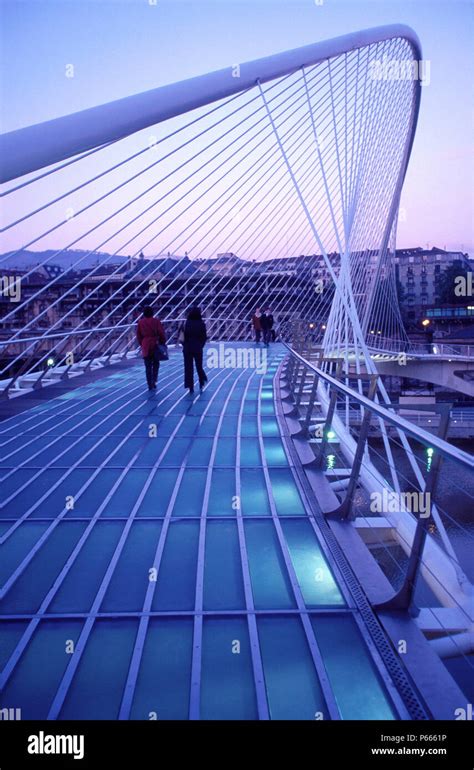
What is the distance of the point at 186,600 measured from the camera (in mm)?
2920

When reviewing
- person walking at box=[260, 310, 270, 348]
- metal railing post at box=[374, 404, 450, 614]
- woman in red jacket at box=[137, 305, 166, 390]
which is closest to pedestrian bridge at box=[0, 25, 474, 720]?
metal railing post at box=[374, 404, 450, 614]

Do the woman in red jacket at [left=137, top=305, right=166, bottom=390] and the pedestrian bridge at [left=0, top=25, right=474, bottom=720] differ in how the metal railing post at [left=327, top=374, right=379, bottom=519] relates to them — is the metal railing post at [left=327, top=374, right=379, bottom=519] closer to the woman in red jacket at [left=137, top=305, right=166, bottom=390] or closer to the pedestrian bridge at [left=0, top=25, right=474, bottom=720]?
the pedestrian bridge at [left=0, top=25, right=474, bottom=720]

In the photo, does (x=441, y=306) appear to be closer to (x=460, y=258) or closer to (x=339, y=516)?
(x=460, y=258)

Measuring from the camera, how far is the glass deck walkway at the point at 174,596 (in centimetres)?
224

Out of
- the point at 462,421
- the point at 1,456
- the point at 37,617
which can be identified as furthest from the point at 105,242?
the point at 462,421

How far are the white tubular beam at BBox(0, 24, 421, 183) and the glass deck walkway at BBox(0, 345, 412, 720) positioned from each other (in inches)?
78.1

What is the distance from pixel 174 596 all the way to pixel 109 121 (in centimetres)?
274

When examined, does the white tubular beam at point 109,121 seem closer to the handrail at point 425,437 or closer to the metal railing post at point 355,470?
the handrail at point 425,437

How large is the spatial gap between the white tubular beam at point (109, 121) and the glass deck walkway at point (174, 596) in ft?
6.51

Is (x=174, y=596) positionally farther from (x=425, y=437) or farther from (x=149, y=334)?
(x=149, y=334)

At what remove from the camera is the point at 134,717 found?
6.97ft

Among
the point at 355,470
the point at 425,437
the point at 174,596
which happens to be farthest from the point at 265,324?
the point at 425,437
